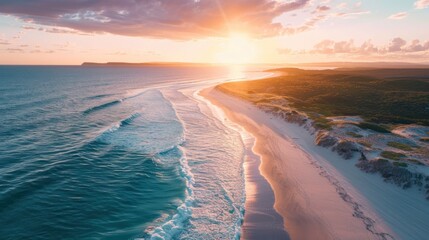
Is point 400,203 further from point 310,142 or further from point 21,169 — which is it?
point 21,169

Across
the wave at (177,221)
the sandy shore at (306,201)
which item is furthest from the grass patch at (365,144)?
the wave at (177,221)

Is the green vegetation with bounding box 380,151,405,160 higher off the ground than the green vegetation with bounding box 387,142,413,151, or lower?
higher

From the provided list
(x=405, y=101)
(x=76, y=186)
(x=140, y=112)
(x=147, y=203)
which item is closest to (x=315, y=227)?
(x=147, y=203)

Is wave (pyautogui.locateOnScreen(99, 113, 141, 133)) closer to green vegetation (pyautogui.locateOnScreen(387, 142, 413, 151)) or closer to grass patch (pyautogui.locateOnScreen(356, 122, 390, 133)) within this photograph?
grass patch (pyautogui.locateOnScreen(356, 122, 390, 133))

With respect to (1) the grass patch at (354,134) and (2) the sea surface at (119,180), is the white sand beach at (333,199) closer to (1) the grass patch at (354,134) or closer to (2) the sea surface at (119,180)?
(2) the sea surface at (119,180)

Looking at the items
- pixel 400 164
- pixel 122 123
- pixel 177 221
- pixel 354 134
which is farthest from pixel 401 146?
pixel 122 123

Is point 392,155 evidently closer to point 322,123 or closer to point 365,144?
point 365,144

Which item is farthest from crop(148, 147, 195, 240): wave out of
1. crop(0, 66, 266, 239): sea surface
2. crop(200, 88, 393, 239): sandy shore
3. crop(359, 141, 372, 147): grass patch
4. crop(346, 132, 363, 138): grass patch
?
crop(346, 132, 363, 138): grass patch

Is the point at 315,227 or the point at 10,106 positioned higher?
the point at 10,106
